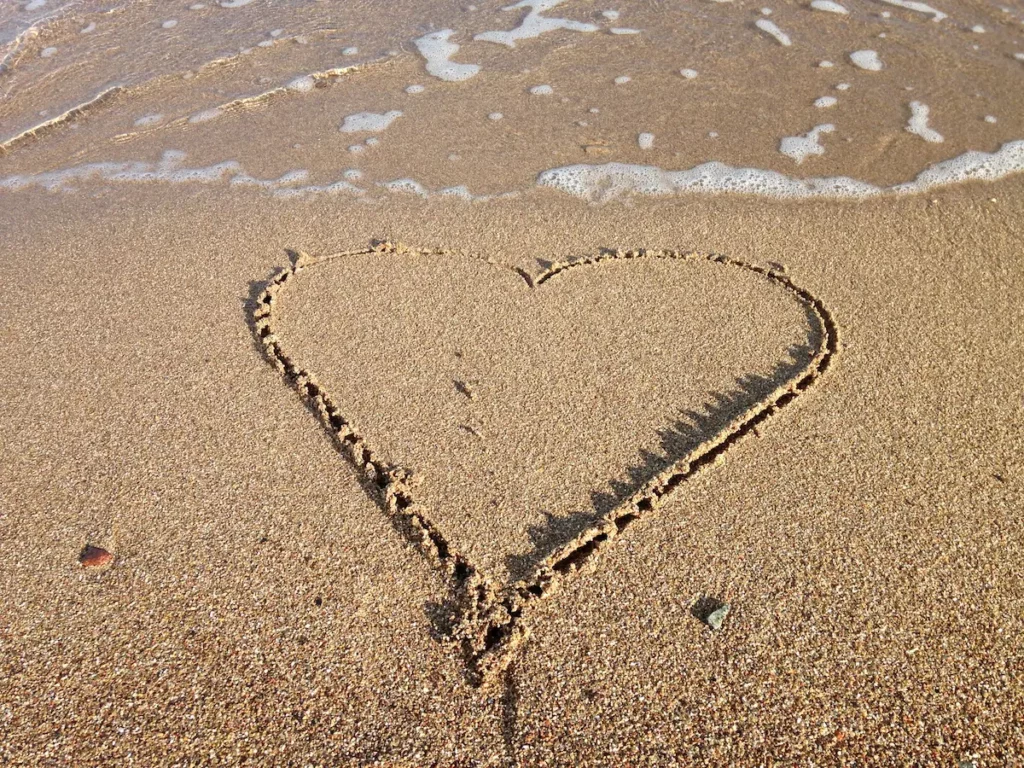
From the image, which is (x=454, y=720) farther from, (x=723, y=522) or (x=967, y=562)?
(x=967, y=562)

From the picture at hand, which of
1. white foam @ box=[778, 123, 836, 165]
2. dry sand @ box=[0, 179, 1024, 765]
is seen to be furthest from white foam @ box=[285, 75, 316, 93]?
white foam @ box=[778, 123, 836, 165]

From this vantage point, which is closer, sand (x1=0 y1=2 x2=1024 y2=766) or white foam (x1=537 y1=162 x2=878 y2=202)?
sand (x1=0 y1=2 x2=1024 y2=766)

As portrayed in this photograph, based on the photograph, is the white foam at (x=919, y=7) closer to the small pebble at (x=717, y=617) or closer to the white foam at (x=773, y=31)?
the white foam at (x=773, y=31)

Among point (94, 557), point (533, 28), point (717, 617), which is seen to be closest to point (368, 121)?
point (533, 28)

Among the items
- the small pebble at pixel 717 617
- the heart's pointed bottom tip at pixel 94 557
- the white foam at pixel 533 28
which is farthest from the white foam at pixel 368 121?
the small pebble at pixel 717 617

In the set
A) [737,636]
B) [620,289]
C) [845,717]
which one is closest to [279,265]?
[620,289]

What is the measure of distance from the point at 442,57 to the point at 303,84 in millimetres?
1048

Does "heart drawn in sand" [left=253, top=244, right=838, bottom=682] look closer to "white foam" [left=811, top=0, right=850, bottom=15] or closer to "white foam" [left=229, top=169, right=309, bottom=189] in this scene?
"white foam" [left=229, top=169, right=309, bottom=189]

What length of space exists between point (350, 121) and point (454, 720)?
3997mm

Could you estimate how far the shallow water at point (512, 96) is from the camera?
177 inches

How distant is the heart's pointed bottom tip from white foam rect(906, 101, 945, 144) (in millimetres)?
4846

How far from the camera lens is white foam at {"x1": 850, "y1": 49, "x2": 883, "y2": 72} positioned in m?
5.51

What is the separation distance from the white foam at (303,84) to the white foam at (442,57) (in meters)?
0.83

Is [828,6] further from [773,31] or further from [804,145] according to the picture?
[804,145]
